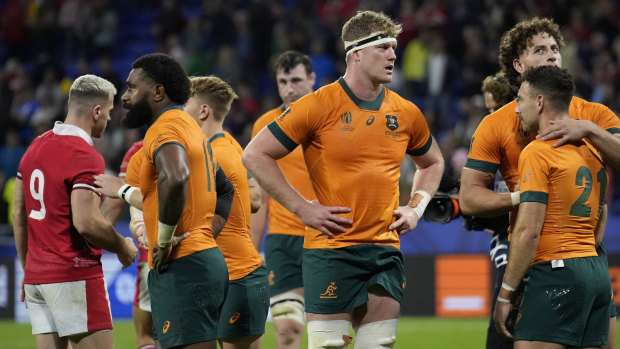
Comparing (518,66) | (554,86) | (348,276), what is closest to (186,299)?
(348,276)

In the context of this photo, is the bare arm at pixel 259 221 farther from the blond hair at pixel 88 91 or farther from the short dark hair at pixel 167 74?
the short dark hair at pixel 167 74

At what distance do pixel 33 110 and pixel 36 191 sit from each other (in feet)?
47.4

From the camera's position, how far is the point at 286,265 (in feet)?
25.7

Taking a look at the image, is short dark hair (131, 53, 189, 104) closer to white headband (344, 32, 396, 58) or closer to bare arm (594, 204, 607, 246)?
white headband (344, 32, 396, 58)

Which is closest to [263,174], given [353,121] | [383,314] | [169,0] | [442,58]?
[353,121]

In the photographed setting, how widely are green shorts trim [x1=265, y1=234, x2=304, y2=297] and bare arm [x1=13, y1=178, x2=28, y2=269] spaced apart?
7.80 feet

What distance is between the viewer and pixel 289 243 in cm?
787

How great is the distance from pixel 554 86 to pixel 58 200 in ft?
10.7

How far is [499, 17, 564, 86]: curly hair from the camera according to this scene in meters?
5.80

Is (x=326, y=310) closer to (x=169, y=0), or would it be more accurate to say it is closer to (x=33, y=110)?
(x=33, y=110)

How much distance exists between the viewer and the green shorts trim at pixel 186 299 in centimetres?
509

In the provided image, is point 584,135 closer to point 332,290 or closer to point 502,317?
point 502,317

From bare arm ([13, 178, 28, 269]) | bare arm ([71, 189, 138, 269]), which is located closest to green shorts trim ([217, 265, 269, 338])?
bare arm ([71, 189, 138, 269])

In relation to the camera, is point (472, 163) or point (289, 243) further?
point (289, 243)
